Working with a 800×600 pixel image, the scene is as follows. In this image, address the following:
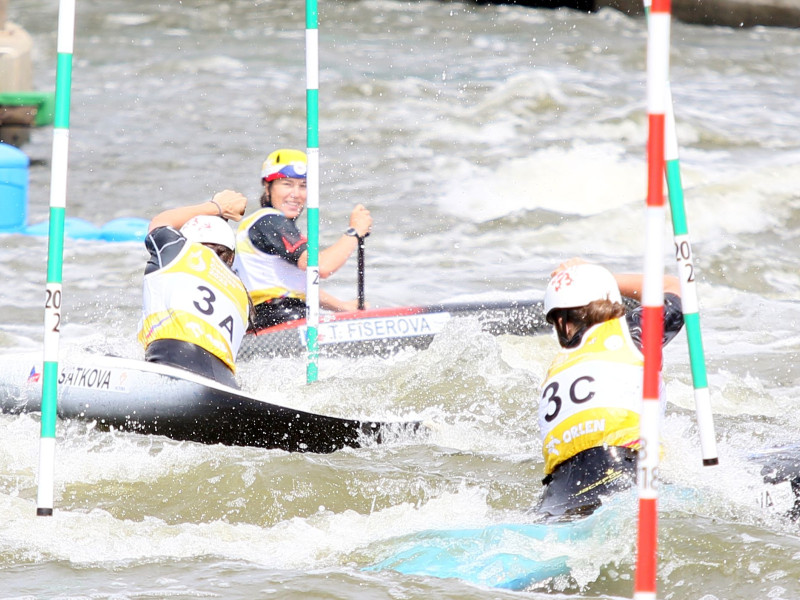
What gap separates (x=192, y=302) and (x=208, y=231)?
424mm

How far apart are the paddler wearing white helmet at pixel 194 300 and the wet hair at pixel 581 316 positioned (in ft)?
7.27

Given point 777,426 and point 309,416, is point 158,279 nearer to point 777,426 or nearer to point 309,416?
point 309,416

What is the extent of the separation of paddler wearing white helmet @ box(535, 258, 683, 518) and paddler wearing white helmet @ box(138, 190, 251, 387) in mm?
2193

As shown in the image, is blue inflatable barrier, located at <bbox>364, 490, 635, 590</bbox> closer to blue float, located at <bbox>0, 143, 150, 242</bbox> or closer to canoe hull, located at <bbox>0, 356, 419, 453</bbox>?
canoe hull, located at <bbox>0, 356, 419, 453</bbox>

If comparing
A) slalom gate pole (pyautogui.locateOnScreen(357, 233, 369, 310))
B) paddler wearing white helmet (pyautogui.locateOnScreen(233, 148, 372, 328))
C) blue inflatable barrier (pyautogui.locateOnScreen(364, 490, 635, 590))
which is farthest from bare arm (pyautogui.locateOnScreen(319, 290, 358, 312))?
blue inflatable barrier (pyautogui.locateOnScreen(364, 490, 635, 590))

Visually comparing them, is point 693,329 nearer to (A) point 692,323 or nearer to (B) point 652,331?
(A) point 692,323

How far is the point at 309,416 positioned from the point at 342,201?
814 centimetres

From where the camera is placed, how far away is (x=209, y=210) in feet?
21.2

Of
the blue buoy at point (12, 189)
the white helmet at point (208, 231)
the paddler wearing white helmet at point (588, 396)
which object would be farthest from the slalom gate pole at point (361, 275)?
the blue buoy at point (12, 189)

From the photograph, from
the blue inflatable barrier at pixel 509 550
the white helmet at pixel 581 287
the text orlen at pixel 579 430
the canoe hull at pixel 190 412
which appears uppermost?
the white helmet at pixel 581 287

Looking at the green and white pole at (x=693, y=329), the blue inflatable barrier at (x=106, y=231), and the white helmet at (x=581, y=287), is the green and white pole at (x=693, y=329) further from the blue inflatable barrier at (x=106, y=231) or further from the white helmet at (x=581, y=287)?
the blue inflatable barrier at (x=106, y=231)

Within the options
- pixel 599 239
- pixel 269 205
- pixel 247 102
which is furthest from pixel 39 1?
pixel 269 205

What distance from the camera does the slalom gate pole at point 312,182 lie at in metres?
6.25

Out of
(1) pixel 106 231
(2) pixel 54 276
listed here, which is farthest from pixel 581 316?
(1) pixel 106 231
